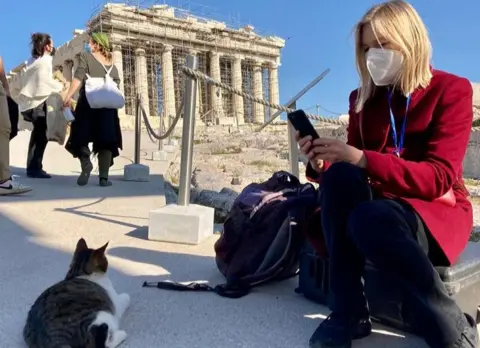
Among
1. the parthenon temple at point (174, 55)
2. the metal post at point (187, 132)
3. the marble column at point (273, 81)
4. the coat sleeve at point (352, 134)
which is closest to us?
the coat sleeve at point (352, 134)

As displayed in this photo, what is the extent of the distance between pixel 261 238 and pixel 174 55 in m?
47.1

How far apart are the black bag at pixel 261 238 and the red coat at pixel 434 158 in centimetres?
57

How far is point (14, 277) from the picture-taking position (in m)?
2.76

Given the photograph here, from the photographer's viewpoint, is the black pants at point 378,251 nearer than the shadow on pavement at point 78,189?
Yes

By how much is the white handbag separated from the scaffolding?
35.1m

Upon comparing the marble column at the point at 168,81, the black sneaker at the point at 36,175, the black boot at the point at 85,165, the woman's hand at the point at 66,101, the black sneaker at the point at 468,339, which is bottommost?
the black sneaker at the point at 468,339

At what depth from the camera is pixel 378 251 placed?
1.65m

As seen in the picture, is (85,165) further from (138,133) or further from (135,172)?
(138,133)

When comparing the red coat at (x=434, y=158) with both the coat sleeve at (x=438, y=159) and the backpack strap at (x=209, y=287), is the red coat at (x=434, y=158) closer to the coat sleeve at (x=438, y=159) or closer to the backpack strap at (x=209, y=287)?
the coat sleeve at (x=438, y=159)

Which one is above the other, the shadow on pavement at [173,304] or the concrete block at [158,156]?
the concrete block at [158,156]

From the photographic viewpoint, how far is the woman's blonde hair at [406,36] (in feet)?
6.15

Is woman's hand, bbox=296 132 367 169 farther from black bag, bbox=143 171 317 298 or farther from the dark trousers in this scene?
the dark trousers

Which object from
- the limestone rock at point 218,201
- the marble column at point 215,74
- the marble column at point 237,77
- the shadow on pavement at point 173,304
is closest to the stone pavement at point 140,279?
the shadow on pavement at point 173,304

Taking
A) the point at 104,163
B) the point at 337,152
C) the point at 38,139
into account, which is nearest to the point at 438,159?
the point at 337,152
